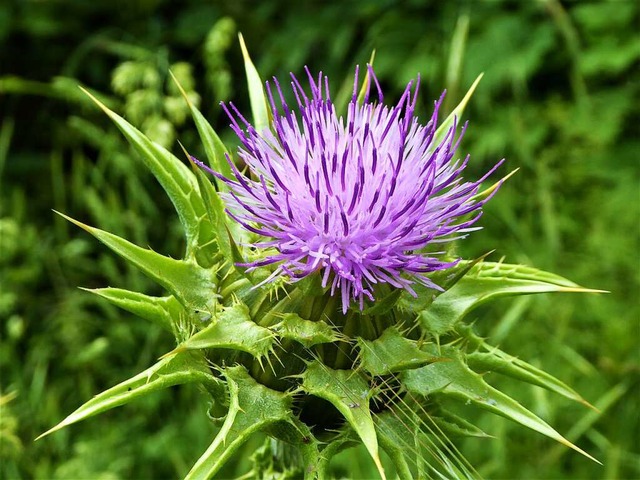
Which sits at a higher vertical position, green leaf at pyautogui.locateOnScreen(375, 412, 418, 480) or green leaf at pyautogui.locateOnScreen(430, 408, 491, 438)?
green leaf at pyautogui.locateOnScreen(375, 412, 418, 480)

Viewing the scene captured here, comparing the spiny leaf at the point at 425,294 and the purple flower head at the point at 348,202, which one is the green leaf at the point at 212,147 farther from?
the spiny leaf at the point at 425,294

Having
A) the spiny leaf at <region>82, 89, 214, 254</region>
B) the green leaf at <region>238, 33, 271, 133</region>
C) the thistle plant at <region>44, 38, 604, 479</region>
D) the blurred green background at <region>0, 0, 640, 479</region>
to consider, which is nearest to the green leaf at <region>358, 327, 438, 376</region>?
the thistle plant at <region>44, 38, 604, 479</region>

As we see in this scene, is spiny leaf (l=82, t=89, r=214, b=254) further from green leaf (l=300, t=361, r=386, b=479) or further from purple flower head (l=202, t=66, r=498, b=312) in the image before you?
green leaf (l=300, t=361, r=386, b=479)

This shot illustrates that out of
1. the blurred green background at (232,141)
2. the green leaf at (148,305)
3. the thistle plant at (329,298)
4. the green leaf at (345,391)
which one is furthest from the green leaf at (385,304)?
the blurred green background at (232,141)

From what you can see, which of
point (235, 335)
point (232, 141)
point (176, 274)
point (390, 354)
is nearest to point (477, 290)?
point (390, 354)

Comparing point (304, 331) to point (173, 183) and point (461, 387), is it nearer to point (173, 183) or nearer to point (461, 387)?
point (461, 387)

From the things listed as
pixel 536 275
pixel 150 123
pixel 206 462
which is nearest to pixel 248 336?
pixel 206 462

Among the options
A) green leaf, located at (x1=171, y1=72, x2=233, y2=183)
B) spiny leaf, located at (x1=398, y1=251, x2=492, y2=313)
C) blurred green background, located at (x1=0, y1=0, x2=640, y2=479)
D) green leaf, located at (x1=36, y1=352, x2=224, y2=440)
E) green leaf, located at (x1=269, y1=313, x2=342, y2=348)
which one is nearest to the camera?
green leaf, located at (x1=36, y1=352, x2=224, y2=440)
